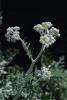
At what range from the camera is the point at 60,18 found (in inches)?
288

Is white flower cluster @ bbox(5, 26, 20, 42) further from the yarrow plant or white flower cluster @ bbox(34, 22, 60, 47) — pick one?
white flower cluster @ bbox(34, 22, 60, 47)

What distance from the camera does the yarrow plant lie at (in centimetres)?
384

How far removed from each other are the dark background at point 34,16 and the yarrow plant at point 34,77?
1330mm

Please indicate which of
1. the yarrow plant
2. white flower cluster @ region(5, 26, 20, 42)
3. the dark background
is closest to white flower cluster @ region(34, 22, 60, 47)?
the yarrow plant

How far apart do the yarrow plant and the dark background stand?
1.33 metres

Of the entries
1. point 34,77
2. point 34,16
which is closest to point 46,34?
point 34,77

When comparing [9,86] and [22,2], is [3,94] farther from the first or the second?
[22,2]

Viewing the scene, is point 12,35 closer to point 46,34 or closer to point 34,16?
point 46,34

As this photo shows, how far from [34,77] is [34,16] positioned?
2.65 metres

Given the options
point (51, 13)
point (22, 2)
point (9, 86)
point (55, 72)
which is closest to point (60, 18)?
point (51, 13)

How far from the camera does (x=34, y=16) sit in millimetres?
7246

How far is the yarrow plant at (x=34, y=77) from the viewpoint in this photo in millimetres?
3840

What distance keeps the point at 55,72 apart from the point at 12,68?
0.50 m

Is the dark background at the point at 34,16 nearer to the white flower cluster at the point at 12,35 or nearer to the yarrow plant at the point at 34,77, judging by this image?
the yarrow plant at the point at 34,77
